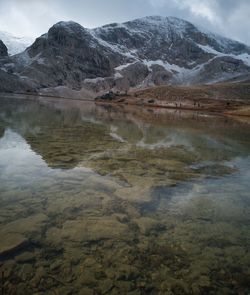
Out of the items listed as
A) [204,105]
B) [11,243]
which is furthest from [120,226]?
[204,105]

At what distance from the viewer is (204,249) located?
9523mm

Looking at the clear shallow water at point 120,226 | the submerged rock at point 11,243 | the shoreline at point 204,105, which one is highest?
the submerged rock at point 11,243

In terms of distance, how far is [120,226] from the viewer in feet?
34.8

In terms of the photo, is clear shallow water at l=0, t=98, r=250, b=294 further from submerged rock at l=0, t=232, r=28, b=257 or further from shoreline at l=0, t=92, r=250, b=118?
shoreline at l=0, t=92, r=250, b=118

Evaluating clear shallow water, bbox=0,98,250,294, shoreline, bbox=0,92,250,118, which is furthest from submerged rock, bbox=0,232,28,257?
shoreline, bbox=0,92,250,118

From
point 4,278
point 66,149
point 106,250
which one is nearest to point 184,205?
point 106,250

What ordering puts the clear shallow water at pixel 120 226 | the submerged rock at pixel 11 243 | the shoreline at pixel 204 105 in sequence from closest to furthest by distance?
the clear shallow water at pixel 120 226, the submerged rock at pixel 11 243, the shoreline at pixel 204 105

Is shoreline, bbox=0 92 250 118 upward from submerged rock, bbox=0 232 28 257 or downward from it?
downward

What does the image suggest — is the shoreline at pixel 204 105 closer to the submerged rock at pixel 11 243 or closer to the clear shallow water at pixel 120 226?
the clear shallow water at pixel 120 226

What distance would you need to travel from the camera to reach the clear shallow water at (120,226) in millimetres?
7730

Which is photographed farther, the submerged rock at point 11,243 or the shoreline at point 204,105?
the shoreline at point 204,105

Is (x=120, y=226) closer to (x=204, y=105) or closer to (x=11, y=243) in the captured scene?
(x=11, y=243)

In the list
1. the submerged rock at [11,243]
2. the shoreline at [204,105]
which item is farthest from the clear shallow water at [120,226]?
the shoreline at [204,105]

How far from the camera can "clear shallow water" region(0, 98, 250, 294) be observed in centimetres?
773
